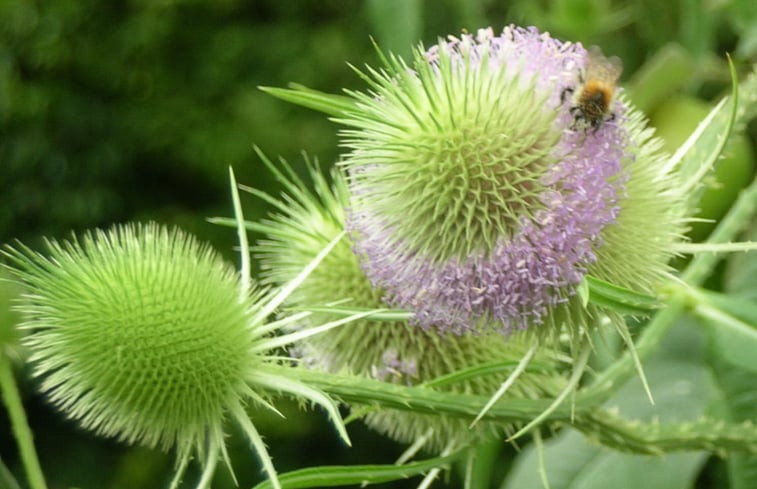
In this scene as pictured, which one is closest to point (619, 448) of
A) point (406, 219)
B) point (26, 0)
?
point (406, 219)

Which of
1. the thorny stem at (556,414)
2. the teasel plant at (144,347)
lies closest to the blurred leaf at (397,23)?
the teasel plant at (144,347)

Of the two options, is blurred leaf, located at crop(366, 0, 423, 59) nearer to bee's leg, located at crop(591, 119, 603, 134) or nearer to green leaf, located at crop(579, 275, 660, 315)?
bee's leg, located at crop(591, 119, 603, 134)

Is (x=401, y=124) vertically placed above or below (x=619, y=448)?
above

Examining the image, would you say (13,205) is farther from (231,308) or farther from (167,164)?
(231,308)

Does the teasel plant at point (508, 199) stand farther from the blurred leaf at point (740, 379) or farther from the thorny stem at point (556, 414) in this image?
the blurred leaf at point (740, 379)

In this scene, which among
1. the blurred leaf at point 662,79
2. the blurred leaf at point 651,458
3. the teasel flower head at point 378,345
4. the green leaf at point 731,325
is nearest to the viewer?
the teasel flower head at point 378,345

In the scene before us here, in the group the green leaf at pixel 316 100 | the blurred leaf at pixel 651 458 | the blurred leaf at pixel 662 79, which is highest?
the blurred leaf at pixel 662 79

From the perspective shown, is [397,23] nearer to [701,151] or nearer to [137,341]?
[701,151]
